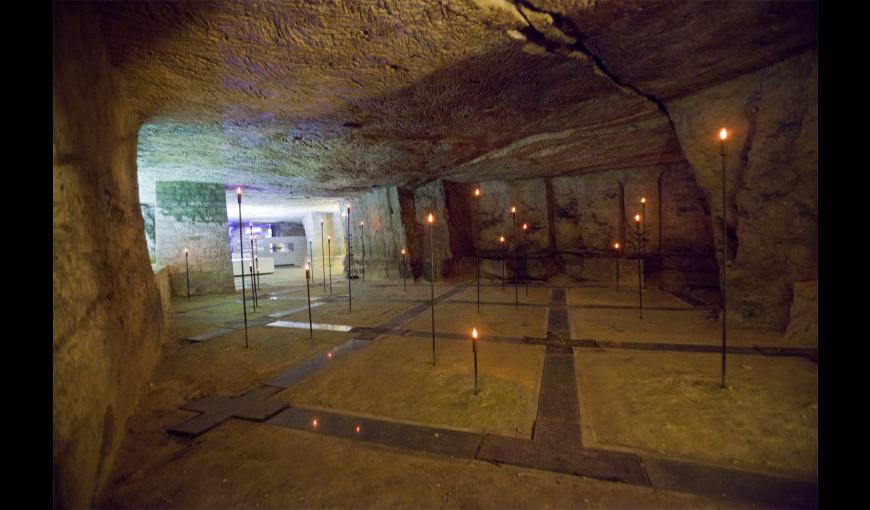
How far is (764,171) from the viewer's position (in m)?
5.21

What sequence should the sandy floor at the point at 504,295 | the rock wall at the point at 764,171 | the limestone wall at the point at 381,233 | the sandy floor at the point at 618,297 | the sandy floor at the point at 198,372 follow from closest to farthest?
the sandy floor at the point at 198,372, the rock wall at the point at 764,171, the sandy floor at the point at 618,297, the sandy floor at the point at 504,295, the limestone wall at the point at 381,233

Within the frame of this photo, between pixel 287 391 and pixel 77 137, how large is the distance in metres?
2.90

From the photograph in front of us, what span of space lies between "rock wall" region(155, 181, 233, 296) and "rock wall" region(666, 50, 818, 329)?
1194 centimetres

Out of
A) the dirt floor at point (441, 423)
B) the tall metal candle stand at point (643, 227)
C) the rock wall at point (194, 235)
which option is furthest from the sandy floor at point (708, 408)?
the rock wall at point (194, 235)

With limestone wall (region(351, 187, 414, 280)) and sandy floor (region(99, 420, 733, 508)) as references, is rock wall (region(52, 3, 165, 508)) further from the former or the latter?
limestone wall (region(351, 187, 414, 280))

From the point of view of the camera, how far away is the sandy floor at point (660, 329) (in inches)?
201

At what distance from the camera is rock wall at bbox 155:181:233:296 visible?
32.6ft

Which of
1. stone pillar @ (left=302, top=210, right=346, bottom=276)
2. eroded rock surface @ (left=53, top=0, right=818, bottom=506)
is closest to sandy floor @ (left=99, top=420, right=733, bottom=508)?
eroded rock surface @ (left=53, top=0, right=818, bottom=506)

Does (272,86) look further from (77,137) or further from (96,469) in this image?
(96,469)

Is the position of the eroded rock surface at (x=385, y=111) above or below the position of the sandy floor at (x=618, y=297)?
above

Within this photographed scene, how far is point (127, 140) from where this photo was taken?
4375 millimetres

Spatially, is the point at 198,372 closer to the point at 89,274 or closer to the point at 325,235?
the point at 89,274

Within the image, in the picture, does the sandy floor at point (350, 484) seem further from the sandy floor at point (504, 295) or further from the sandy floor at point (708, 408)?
the sandy floor at point (504, 295)

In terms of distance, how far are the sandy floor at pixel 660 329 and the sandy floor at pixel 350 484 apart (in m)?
3.61
